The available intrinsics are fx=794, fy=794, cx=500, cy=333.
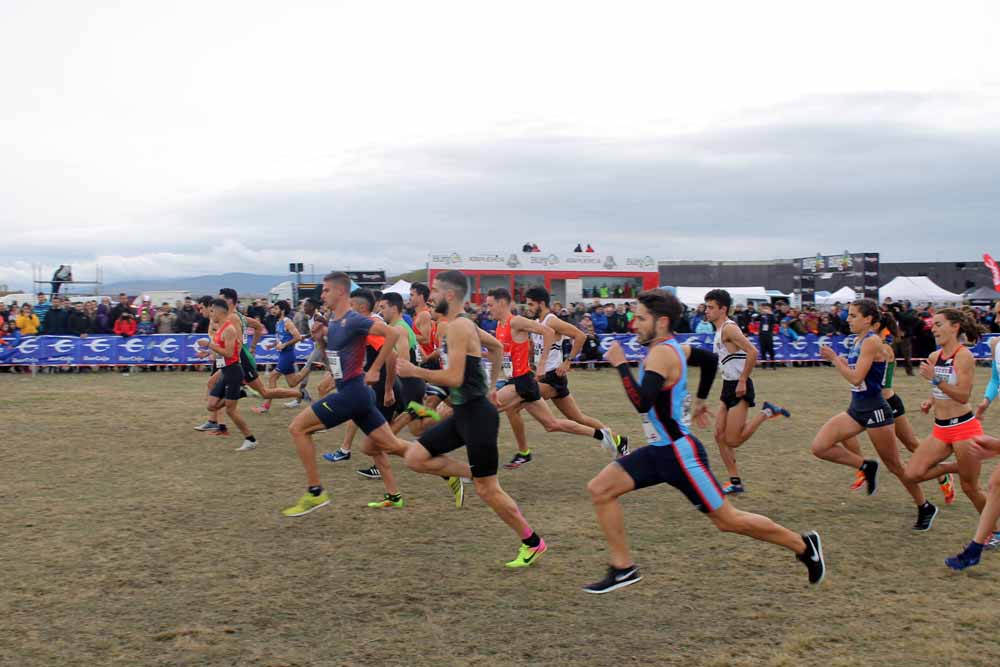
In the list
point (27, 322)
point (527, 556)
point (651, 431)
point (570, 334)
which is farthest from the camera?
point (27, 322)

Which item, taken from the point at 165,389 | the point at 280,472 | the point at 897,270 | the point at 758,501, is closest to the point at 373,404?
the point at 280,472

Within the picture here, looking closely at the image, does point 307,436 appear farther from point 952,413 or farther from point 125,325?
point 125,325

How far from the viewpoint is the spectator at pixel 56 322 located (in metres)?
22.0

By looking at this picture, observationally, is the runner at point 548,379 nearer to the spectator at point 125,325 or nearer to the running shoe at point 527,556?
the running shoe at point 527,556

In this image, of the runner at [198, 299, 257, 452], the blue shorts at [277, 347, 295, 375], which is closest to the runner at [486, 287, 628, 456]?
the runner at [198, 299, 257, 452]

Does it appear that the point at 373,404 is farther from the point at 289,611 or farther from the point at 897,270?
the point at 897,270

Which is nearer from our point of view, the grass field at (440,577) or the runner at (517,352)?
the grass field at (440,577)

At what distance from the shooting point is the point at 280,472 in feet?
30.1

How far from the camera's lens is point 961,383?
654 centimetres

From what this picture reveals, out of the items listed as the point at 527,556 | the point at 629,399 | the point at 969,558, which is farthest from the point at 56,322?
the point at 969,558

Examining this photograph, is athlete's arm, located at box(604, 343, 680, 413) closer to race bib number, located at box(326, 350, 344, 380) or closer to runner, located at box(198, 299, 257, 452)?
race bib number, located at box(326, 350, 344, 380)

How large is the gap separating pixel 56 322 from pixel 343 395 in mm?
18406

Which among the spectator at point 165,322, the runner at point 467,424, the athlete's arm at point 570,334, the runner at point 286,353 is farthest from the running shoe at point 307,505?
the spectator at point 165,322

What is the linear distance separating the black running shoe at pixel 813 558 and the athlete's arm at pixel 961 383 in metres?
2.11
